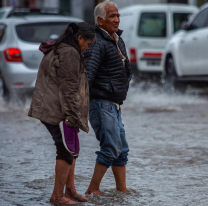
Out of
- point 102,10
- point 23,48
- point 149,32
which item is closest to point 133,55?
point 149,32

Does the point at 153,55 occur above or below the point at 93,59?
below

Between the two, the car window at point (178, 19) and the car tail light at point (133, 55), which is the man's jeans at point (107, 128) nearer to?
the car tail light at point (133, 55)

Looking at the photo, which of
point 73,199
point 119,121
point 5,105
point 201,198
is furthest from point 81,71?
point 5,105

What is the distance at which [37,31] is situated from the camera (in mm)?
12055

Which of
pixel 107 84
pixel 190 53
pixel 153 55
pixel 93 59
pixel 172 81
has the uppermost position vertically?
pixel 93 59

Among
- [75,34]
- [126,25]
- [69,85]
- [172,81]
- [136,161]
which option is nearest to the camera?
[69,85]

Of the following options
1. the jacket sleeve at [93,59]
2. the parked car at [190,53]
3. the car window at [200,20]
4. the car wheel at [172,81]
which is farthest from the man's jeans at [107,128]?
the car wheel at [172,81]

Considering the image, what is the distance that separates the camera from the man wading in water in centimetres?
511

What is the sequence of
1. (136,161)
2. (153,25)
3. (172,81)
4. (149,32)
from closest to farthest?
(136,161), (172,81), (149,32), (153,25)

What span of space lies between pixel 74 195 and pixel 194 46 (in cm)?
882

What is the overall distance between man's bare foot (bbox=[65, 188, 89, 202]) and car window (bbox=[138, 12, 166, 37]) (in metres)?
11.6

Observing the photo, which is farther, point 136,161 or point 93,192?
point 136,161

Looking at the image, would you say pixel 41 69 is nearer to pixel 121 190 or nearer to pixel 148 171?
pixel 121 190

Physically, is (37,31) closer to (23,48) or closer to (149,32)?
(23,48)
